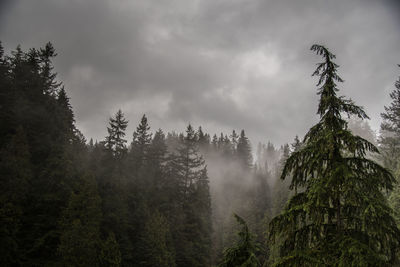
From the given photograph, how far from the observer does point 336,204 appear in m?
6.75

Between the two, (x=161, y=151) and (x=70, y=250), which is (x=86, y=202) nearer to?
(x=70, y=250)

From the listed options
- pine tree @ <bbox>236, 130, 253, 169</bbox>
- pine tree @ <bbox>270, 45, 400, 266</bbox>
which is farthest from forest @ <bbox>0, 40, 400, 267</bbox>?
pine tree @ <bbox>236, 130, 253, 169</bbox>

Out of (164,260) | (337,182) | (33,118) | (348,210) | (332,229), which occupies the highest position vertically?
(33,118)

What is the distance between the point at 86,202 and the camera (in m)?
27.3

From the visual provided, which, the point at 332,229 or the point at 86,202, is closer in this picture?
the point at 332,229

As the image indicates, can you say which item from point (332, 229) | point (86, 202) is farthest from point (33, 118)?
point (332, 229)

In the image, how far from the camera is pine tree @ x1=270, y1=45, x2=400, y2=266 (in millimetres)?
6070

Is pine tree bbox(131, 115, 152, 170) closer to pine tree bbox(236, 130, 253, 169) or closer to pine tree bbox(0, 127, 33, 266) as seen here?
pine tree bbox(0, 127, 33, 266)

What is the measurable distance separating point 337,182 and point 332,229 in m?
1.51

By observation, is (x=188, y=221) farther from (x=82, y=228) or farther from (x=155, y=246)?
(x=82, y=228)

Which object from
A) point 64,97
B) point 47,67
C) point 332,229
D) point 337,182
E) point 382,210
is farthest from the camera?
point 64,97

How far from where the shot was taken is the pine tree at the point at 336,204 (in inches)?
239

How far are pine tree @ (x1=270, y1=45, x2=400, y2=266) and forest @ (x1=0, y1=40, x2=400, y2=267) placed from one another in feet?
0.10

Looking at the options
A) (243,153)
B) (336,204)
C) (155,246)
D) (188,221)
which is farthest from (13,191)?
(243,153)
